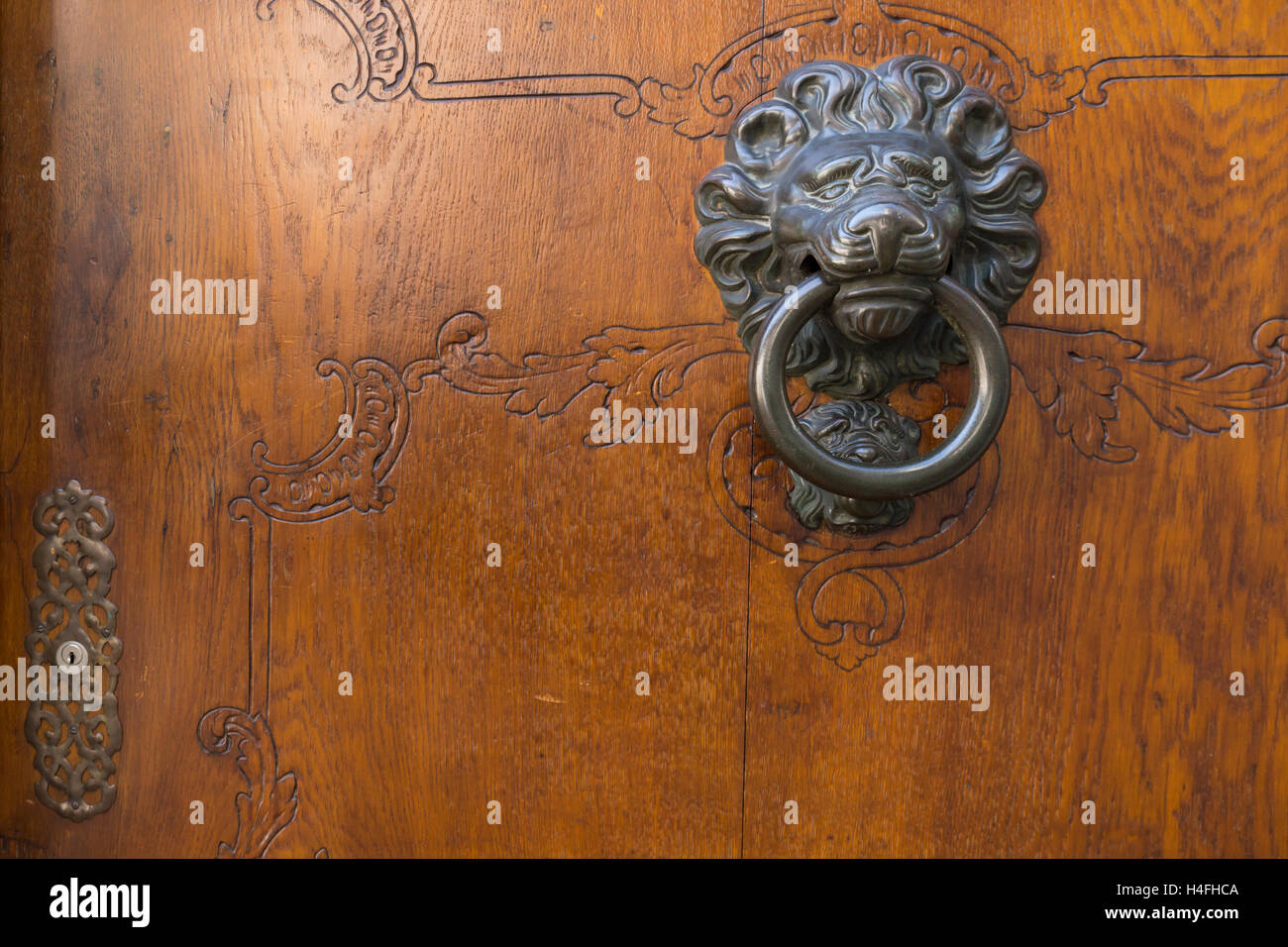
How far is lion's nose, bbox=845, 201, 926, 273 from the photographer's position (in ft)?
1.80

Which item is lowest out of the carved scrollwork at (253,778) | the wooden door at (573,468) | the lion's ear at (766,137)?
the carved scrollwork at (253,778)

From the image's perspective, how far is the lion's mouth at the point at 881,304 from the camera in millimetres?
567

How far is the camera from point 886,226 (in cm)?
55

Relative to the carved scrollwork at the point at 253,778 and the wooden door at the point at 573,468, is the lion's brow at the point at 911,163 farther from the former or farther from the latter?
the carved scrollwork at the point at 253,778

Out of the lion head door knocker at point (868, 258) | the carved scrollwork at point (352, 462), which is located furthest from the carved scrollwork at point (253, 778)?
the lion head door knocker at point (868, 258)

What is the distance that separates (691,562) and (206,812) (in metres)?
0.38

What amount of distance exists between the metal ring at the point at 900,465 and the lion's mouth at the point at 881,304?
0.03ft

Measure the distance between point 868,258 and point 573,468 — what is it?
24 cm

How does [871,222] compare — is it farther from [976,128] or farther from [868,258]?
[976,128]

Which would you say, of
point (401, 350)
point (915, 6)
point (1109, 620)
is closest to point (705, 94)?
point (915, 6)

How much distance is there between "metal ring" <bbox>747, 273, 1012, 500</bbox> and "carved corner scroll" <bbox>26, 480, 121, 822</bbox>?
47cm

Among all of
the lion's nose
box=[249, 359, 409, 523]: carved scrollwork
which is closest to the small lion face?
the lion's nose

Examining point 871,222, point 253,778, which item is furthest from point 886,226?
point 253,778

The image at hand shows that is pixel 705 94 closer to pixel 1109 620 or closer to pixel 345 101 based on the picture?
pixel 345 101
